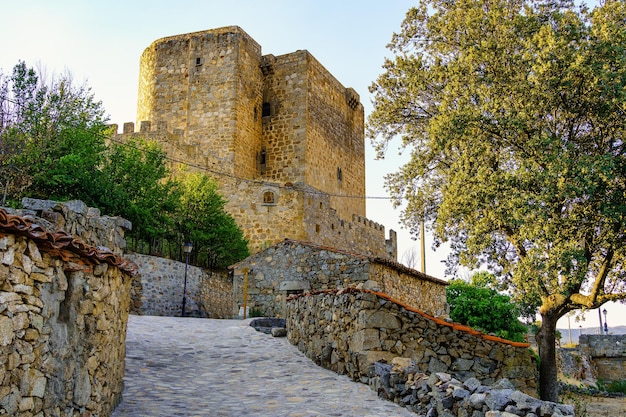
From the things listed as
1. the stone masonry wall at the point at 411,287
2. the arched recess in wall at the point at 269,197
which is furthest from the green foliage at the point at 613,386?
the arched recess in wall at the point at 269,197

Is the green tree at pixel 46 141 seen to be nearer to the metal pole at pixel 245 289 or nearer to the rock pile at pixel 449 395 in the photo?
the metal pole at pixel 245 289

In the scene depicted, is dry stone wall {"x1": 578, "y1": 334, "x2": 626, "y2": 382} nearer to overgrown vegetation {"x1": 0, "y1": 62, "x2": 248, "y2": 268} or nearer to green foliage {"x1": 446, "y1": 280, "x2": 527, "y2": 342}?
green foliage {"x1": 446, "y1": 280, "x2": 527, "y2": 342}

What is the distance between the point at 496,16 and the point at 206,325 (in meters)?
10.6

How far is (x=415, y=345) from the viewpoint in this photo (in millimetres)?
9117

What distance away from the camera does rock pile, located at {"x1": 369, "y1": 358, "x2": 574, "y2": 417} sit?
18.6 feet

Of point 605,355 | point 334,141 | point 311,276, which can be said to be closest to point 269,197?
point 311,276

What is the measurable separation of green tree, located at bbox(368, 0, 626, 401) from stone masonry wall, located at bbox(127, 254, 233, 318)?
9874 mm

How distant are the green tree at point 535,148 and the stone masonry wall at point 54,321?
920cm

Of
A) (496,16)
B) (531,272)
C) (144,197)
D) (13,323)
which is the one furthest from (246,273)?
(13,323)

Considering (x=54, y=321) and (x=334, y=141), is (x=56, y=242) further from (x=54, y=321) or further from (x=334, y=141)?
(x=334, y=141)

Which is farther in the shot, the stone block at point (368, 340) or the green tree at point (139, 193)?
the green tree at point (139, 193)

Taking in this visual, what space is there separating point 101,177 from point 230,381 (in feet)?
43.2

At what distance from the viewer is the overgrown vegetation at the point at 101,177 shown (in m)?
18.5

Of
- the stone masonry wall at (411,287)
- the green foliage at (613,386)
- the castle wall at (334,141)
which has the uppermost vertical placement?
the castle wall at (334,141)
